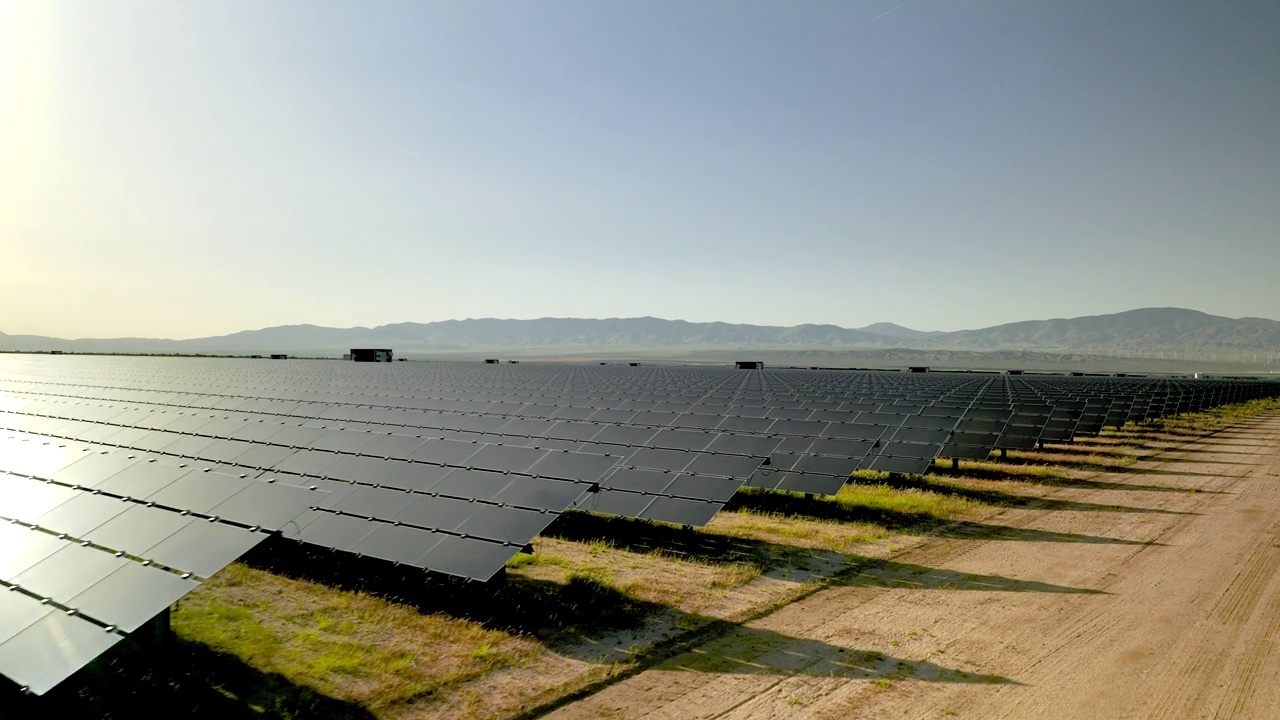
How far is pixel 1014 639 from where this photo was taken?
839 centimetres

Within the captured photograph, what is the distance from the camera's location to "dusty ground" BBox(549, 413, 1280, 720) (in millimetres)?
6797

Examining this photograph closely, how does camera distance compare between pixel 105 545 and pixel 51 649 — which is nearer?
pixel 51 649

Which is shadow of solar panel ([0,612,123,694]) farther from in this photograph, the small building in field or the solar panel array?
the small building in field

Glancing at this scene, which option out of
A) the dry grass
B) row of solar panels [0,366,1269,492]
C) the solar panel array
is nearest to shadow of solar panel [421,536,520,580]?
the solar panel array

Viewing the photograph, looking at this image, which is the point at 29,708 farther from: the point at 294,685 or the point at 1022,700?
the point at 1022,700

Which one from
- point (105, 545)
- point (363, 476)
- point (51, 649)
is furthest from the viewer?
point (363, 476)

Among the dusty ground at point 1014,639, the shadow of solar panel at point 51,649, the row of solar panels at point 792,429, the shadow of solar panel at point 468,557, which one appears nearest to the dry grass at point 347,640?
the shadow of solar panel at point 468,557

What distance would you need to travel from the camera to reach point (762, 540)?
43.3ft

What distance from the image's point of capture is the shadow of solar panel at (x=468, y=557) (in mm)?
8305

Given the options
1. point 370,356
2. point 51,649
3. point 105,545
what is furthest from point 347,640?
point 370,356

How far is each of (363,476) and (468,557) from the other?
390 centimetres

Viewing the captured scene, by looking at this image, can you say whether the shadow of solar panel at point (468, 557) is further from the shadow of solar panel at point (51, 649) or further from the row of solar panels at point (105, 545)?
the shadow of solar panel at point (51, 649)

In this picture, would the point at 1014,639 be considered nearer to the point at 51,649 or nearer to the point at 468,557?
the point at 468,557

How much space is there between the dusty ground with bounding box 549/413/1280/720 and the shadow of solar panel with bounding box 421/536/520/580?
2.18 metres
